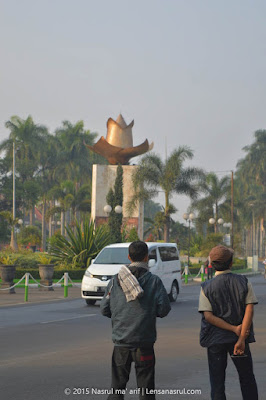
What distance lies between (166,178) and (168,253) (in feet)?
97.1

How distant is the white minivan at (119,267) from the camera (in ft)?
71.5

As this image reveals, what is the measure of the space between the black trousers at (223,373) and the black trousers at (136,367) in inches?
19.8

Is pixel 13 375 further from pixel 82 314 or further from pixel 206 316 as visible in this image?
pixel 82 314

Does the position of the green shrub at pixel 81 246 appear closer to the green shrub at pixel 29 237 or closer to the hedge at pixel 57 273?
the hedge at pixel 57 273

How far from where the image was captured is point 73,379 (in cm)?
950

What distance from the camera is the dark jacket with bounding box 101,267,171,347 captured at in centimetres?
616

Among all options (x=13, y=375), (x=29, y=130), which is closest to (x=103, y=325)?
(x=13, y=375)

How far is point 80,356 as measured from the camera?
1173cm

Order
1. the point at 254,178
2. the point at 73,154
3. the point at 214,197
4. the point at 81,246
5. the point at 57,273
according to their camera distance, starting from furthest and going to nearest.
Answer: the point at 254,178, the point at 73,154, the point at 214,197, the point at 81,246, the point at 57,273

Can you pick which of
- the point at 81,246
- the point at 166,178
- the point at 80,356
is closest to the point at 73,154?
the point at 166,178

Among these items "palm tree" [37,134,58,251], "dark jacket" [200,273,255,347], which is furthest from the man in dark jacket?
"palm tree" [37,134,58,251]

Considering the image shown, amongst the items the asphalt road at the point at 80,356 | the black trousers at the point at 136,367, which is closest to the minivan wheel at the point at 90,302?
the asphalt road at the point at 80,356

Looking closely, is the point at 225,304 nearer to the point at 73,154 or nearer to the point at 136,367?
the point at 136,367

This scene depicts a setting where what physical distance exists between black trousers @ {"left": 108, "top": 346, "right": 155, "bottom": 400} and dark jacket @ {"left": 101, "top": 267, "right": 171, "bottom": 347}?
65 millimetres
